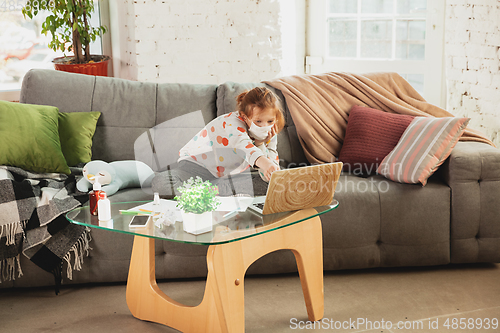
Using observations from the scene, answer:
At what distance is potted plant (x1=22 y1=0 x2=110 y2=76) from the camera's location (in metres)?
3.32

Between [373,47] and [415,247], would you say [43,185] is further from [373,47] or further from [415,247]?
[373,47]

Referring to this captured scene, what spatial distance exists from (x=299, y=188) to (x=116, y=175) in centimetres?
96

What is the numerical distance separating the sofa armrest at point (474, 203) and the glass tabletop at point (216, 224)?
744mm

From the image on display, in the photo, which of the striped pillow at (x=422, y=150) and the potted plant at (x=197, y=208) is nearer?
the potted plant at (x=197, y=208)

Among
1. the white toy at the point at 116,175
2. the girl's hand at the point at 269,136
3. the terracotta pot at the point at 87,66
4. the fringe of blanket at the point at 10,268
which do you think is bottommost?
the fringe of blanket at the point at 10,268

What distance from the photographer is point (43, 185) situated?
75.7 inches

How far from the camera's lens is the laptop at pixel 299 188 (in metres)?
1.36

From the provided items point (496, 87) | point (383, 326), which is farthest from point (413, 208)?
point (496, 87)

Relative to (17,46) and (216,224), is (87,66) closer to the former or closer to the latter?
(17,46)

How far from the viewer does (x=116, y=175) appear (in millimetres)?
2043

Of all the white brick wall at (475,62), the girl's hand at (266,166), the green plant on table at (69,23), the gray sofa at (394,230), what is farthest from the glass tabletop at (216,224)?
the green plant on table at (69,23)

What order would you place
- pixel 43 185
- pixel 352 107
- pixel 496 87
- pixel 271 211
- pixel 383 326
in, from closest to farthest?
pixel 271 211 < pixel 383 326 < pixel 43 185 < pixel 352 107 < pixel 496 87

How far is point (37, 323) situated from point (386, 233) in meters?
1.39

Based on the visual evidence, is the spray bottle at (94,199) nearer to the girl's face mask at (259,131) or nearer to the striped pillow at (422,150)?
the girl's face mask at (259,131)
